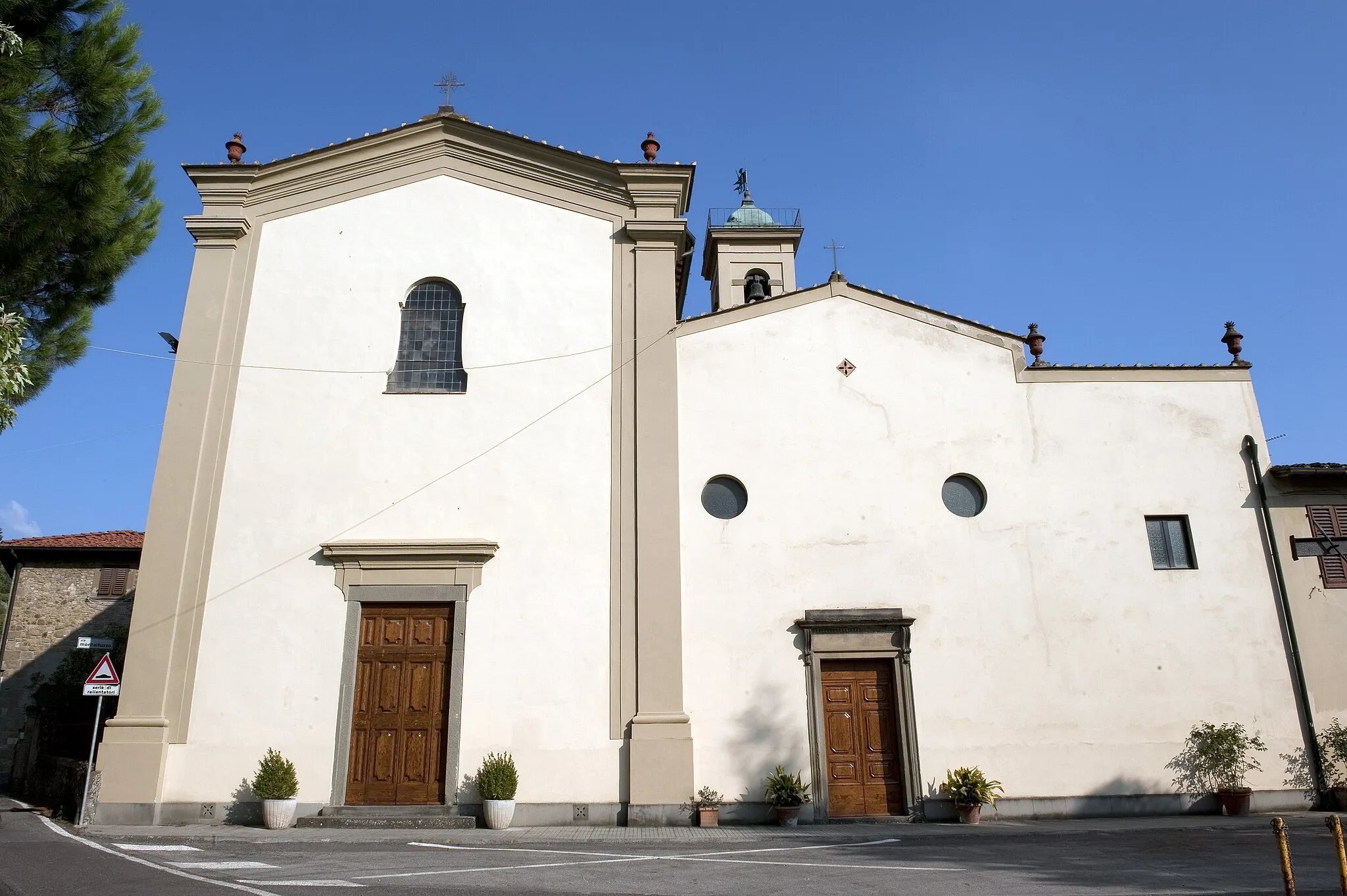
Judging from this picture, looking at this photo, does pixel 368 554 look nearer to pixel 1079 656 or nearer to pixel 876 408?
pixel 876 408

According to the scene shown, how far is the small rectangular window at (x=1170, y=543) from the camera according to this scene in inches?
539

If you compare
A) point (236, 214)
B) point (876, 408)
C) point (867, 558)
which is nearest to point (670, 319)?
point (876, 408)

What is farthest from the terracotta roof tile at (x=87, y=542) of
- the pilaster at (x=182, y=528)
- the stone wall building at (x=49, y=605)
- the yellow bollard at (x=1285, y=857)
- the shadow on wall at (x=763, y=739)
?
the yellow bollard at (x=1285, y=857)

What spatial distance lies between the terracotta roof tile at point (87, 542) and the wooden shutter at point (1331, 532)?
23.7 m

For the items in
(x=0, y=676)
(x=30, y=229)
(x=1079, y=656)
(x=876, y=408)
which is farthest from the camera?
(x=0, y=676)

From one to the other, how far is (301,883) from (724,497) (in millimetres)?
7661

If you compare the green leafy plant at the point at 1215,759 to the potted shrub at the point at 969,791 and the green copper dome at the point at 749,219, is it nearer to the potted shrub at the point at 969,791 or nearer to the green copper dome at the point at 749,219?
the potted shrub at the point at 969,791

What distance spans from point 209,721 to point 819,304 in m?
10.5

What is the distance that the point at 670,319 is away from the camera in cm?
1416

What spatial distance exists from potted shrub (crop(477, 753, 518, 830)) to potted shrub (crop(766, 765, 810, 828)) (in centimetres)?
331

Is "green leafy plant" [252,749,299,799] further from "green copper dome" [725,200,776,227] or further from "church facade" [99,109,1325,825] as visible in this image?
"green copper dome" [725,200,776,227]

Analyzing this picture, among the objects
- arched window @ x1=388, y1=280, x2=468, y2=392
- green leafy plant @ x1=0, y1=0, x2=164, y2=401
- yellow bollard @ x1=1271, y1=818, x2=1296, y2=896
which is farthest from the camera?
arched window @ x1=388, y1=280, x2=468, y2=392

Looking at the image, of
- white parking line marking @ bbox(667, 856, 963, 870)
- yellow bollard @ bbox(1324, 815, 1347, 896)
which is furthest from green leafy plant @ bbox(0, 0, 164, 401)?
yellow bollard @ bbox(1324, 815, 1347, 896)

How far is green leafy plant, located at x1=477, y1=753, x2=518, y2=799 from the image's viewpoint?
11641 mm
